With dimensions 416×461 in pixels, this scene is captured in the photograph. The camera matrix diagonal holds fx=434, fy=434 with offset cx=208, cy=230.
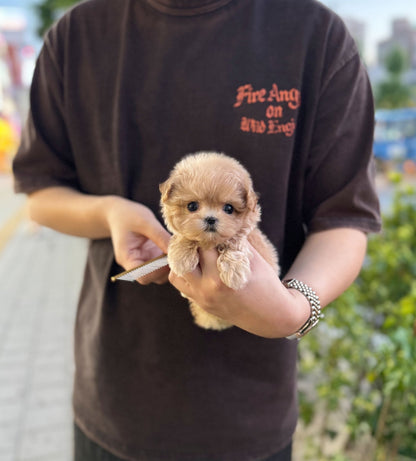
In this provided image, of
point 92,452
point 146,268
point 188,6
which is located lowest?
point 92,452

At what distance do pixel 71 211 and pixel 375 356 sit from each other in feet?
4.43

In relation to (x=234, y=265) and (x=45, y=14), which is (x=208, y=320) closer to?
(x=234, y=265)

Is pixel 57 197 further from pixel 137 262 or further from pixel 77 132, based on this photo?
pixel 137 262

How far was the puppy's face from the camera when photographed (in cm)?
63

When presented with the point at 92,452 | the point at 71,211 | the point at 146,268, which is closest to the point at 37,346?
the point at 92,452

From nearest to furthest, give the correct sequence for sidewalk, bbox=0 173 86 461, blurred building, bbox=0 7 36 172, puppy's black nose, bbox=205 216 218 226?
puppy's black nose, bbox=205 216 218 226 → sidewalk, bbox=0 173 86 461 → blurred building, bbox=0 7 36 172

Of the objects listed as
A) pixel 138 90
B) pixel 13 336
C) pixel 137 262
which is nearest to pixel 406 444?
pixel 137 262

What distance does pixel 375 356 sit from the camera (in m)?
1.75

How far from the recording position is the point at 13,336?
4.07 meters

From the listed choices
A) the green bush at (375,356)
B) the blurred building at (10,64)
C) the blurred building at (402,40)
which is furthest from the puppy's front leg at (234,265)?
the blurred building at (10,64)

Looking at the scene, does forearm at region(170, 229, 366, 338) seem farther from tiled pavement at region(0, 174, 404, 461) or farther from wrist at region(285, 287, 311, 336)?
tiled pavement at region(0, 174, 404, 461)

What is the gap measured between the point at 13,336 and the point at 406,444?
136 inches

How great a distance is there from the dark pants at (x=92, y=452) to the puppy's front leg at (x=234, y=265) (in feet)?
2.05

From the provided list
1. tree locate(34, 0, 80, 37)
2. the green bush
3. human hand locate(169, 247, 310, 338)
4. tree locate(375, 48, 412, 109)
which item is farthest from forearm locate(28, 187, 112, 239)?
tree locate(34, 0, 80, 37)
